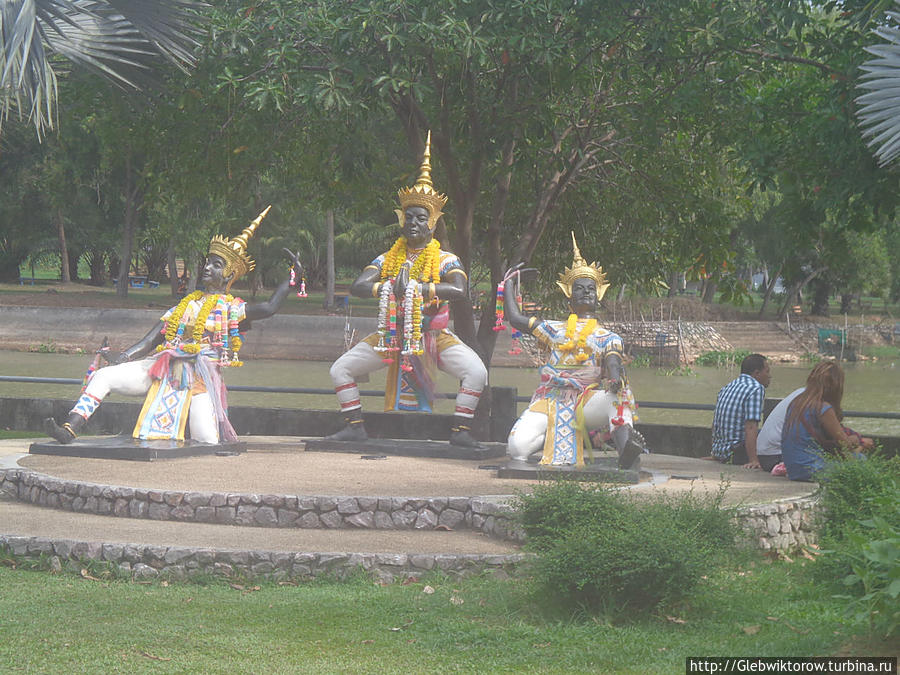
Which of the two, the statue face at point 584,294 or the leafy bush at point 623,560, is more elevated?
the statue face at point 584,294

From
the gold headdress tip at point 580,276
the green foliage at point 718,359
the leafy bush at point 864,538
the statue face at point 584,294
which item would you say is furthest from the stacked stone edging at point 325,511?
the green foliage at point 718,359

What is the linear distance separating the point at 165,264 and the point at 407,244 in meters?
56.9

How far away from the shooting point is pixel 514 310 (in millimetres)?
9930

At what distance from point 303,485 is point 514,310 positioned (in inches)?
105

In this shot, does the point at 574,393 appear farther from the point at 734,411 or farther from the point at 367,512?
the point at 367,512

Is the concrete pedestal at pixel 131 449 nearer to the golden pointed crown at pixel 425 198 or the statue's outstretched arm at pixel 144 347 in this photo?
the statue's outstretched arm at pixel 144 347

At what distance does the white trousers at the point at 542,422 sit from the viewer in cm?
937

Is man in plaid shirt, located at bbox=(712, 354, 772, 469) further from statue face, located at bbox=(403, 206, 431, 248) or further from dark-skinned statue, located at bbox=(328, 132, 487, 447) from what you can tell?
statue face, located at bbox=(403, 206, 431, 248)

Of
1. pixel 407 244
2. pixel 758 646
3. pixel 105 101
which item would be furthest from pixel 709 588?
pixel 105 101

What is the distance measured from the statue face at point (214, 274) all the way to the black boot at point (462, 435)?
264cm

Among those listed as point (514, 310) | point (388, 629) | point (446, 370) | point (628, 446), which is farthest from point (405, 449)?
point (388, 629)

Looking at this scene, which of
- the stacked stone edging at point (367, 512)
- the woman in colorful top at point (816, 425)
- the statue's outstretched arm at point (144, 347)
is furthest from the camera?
the statue's outstretched arm at point (144, 347)

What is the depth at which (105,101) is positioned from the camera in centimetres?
1319

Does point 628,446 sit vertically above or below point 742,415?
below
